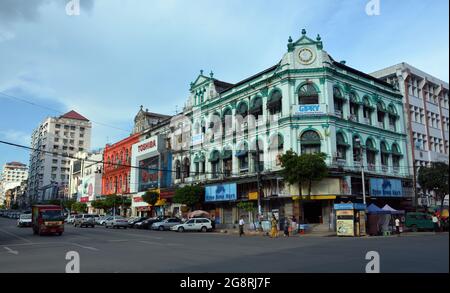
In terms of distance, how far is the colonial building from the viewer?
3572 centimetres

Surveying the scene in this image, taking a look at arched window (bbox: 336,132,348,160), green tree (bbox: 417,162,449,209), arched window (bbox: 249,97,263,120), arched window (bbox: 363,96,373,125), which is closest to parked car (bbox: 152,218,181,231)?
arched window (bbox: 249,97,263,120)

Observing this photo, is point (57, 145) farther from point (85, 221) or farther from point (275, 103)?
point (275, 103)

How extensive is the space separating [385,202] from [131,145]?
41628 mm

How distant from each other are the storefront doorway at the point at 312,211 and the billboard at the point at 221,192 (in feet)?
25.9

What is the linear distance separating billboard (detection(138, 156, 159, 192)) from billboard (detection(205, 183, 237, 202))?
13773 mm

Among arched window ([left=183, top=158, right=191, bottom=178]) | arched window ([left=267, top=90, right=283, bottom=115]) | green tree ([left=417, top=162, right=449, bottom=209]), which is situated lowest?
green tree ([left=417, top=162, right=449, bottom=209])

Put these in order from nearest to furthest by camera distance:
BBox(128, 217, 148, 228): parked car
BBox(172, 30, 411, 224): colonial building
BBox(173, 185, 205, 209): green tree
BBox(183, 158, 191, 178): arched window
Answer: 1. BBox(172, 30, 411, 224): colonial building
2. BBox(173, 185, 205, 209): green tree
3. BBox(128, 217, 148, 228): parked car
4. BBox(183, 158, 191, 178): arched window

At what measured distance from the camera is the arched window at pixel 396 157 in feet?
139

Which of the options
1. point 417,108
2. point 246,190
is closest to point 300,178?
point 246,190

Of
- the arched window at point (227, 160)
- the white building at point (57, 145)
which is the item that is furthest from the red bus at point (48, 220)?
the white building at point (57, 145)

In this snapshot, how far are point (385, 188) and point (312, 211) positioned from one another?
9006 mm

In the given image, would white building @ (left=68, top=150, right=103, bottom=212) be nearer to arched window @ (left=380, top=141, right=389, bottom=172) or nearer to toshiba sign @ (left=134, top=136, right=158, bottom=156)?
toshiba sign @ (left=134, top=136, right=158, bottom=156)

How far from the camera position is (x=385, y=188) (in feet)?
128
